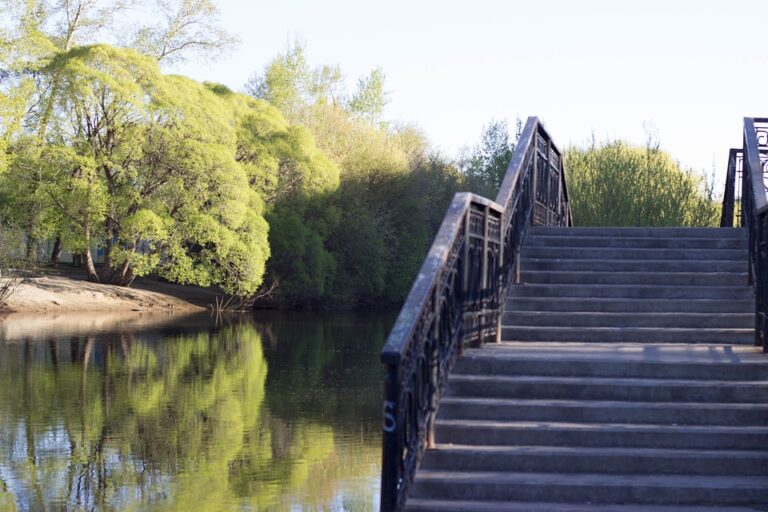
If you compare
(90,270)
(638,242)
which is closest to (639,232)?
(638,242)

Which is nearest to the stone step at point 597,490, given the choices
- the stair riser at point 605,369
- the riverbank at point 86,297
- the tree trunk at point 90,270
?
the stair riser at point 605,369

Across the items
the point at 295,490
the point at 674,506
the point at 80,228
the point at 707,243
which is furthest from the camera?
the point at 80,228

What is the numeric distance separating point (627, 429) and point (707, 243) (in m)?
4.71

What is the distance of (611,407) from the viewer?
7496 millimetres

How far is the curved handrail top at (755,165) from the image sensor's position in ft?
31.3

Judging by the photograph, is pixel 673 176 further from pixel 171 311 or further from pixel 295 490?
pixel 171 311

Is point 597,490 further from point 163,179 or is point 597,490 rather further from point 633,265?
point 163,179

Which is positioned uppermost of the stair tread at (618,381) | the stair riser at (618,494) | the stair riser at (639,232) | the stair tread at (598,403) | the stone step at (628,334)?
the stair riser at (639,232)

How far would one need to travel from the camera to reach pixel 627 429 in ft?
23.8

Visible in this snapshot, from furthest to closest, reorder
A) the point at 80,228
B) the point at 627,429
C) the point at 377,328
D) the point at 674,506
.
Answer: the point at 80,228 < the point at 377,328 < the point at 627,429 < the point at 674,506

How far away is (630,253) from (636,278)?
0.68 metres

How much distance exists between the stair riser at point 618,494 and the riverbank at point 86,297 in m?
32.1

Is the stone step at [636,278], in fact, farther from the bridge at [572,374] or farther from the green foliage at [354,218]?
the green foliage at [354,218]

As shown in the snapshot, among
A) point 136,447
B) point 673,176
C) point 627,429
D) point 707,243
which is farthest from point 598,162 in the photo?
point 627,429
